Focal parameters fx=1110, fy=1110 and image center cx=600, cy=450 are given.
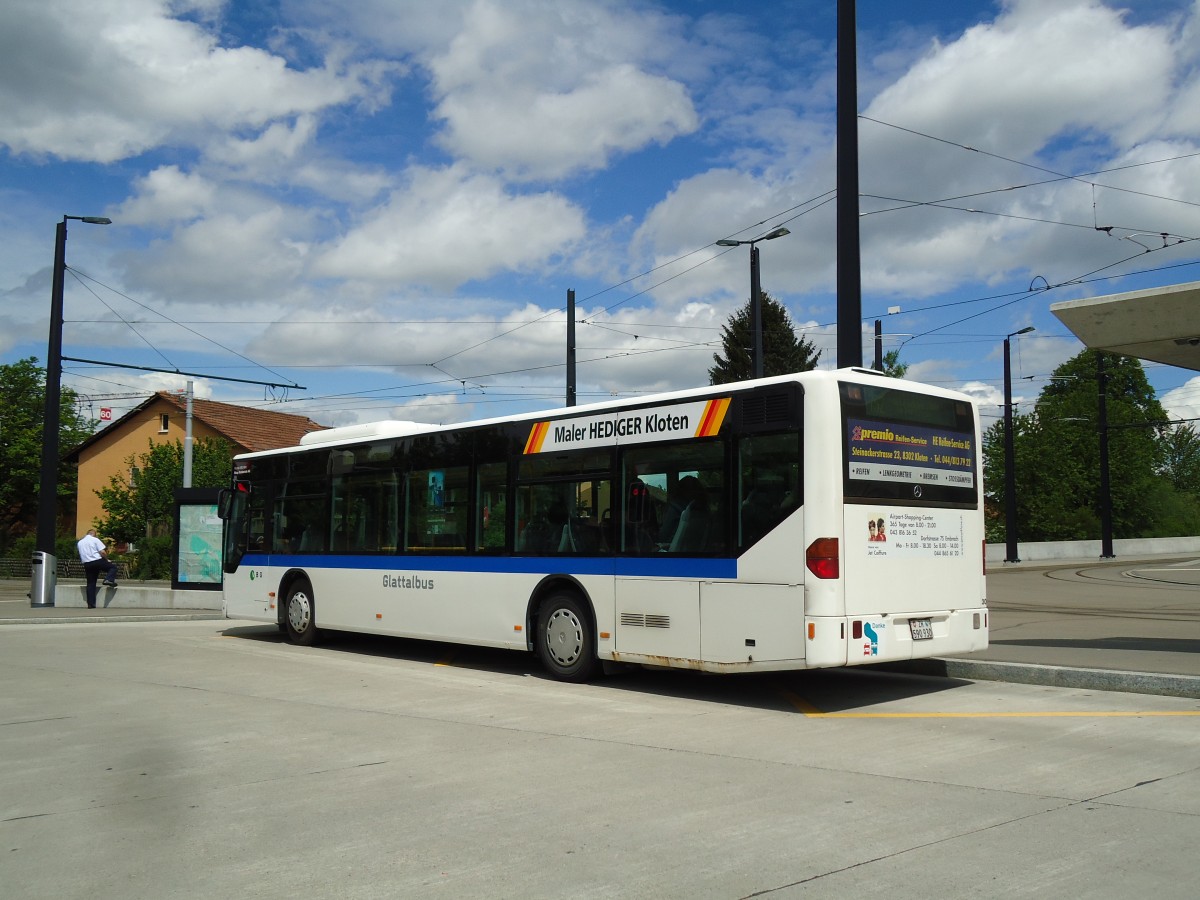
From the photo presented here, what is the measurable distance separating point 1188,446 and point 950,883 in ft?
347

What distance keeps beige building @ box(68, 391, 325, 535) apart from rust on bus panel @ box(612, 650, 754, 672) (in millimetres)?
50981

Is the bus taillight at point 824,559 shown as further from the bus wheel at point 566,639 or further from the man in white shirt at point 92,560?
the man in white shirt at point 92,560

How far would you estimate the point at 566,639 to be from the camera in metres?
11.4

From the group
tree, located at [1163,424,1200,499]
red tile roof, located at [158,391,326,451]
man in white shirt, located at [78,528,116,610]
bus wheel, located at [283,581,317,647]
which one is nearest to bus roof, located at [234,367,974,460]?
bus wheel, located at [283,581,317,647]

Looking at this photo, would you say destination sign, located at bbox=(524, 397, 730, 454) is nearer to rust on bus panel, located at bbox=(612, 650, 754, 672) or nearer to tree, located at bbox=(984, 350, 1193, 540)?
rust on bus panel, located at bbox=(612, 650, 754, 672)

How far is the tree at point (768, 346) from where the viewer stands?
2275 inches

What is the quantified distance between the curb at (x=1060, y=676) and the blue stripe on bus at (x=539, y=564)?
3009 millimetres

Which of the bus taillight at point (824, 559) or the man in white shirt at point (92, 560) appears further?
the man in white shirt at point (92, 560)

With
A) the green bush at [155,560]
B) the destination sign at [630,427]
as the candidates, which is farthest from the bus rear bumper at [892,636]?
the green bush at [155,560]

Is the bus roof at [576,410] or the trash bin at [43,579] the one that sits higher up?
the bus roof at [576,410]

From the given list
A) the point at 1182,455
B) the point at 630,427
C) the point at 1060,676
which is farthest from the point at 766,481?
the point at 1182,455

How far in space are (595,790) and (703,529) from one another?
12.9 feet

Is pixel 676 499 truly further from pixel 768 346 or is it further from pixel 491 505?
pixel 768 346

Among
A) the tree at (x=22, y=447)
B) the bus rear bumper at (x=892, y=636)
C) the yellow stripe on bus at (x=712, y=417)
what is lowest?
the bus rear bumper at (x=892, y=636)
